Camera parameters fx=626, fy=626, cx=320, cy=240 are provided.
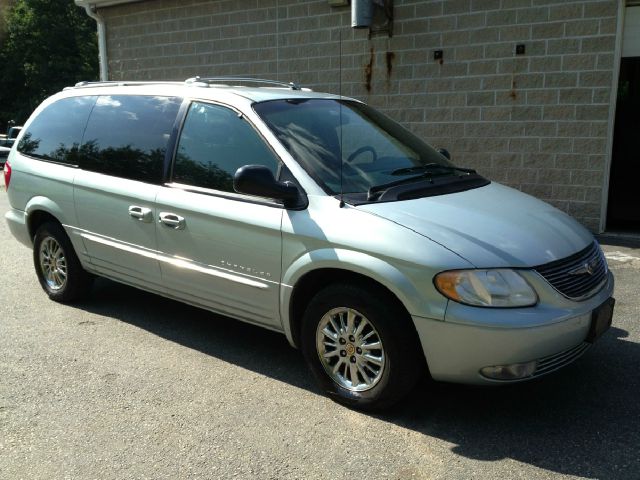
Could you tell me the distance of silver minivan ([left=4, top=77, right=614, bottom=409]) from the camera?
3.12 m

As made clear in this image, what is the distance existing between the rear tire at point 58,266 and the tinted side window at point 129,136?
29.0 inches

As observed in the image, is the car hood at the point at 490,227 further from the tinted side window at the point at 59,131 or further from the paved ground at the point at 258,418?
A: the tinted side window at the point at 59,131

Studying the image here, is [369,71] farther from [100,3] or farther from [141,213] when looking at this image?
[100,3]

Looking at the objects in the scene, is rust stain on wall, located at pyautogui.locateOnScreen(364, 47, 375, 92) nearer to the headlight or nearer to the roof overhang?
the roof overhang

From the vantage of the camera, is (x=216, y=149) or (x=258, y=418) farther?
(x=216, y=149)

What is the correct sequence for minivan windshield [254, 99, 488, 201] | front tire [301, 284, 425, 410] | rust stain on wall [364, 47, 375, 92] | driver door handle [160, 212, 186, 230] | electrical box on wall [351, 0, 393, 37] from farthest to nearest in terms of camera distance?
1. rust stain on wall [364, 47, 375, 92]
2. electrical box on wall [351, 0, 393, 37]
3. driver door handle [160, 212, 186, 230]
4. minivan windshield [254, 99, 488, 201]
5. front tire [301, 284, 425, 410]

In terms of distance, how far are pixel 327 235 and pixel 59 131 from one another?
302 cm

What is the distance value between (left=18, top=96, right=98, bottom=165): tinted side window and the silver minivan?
24 millimetres

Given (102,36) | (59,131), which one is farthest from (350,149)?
(102,36)

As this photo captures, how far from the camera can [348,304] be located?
341 cm

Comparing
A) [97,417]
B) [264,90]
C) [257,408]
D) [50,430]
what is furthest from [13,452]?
[264,90]

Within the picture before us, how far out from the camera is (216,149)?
4.13 meters

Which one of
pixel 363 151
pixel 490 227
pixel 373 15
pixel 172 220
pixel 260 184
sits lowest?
pixel 172 220

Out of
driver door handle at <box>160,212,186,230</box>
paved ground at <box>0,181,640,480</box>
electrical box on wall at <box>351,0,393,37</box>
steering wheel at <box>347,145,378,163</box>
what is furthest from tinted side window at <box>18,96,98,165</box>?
electrical box on wall at <box>351,0,393,37</box>
